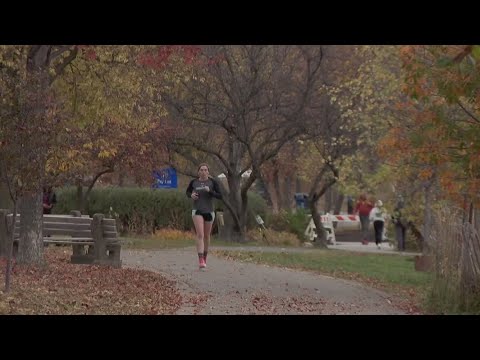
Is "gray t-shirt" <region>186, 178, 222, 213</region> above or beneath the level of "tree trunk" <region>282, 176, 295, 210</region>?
beneath

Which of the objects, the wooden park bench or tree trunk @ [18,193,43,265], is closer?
tree trunk @ [18,193,43,265]

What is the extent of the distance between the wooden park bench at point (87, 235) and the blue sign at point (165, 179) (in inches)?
395

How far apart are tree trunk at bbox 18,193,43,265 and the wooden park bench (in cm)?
102

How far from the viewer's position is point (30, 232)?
45.9ft

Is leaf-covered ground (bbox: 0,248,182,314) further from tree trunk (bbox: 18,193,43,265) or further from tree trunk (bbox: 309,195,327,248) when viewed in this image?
tree trunk (bbox: 309,195,327,248)

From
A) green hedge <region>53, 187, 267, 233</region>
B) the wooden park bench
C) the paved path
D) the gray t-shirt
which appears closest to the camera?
the paved path

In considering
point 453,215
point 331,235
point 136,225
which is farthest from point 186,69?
point 331,235

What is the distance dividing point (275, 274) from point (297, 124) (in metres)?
10.6

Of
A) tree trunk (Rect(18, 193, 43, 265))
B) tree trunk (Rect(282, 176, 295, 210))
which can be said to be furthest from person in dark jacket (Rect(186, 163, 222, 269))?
tree trunk (Rect(282, 176, 295, 210))

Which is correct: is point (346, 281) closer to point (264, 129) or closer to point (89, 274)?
point (89, 274)

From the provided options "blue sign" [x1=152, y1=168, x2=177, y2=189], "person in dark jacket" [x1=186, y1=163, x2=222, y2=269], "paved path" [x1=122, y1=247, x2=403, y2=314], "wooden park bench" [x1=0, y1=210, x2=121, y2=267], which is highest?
"blue sign" [x1=152, y1=168, x2=177, y2=189]

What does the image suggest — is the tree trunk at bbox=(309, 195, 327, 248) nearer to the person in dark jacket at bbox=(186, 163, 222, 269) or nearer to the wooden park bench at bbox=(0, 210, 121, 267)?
the wooden park bench at bbox=(0, 210, 121, 267)

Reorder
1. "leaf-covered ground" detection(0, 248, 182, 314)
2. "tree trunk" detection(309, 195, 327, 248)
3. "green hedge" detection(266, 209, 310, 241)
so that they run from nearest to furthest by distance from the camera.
A: "leaf-covered ground" detection(0, 248, 182, 314) → "tree trunk" detection(309, 195, 327, 248) → "green hedge" detection(266, 209, 310, 241)

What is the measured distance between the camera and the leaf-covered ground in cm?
1019
